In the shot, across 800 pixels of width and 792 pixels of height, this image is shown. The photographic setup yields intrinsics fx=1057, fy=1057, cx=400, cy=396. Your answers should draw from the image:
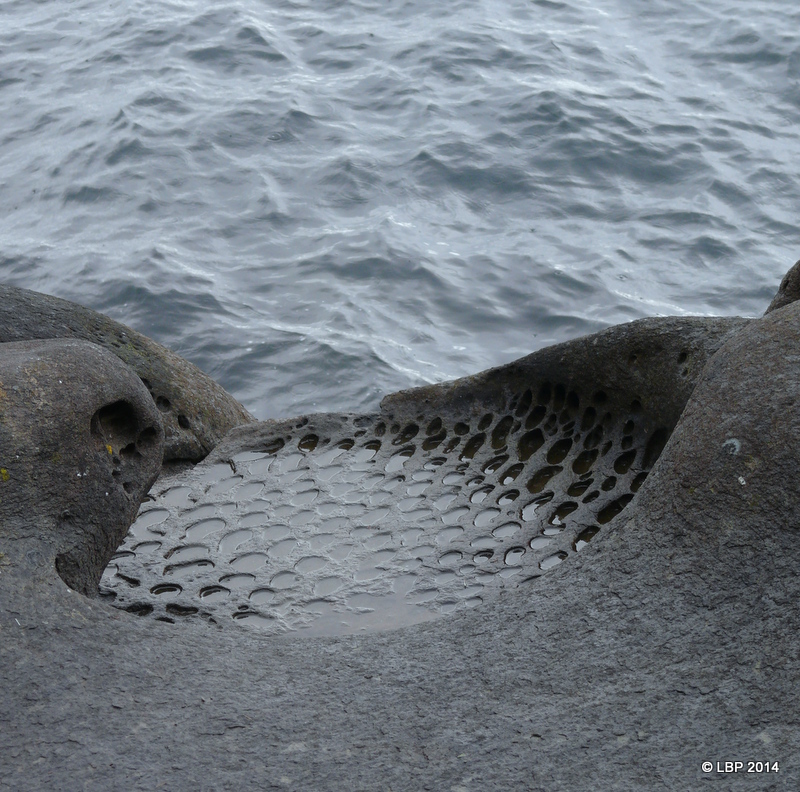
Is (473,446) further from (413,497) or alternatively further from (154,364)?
(154,364)

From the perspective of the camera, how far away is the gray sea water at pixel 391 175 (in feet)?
27.6

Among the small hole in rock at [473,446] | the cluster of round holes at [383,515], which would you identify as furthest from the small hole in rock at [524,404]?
the small hole in rock at [473,446]

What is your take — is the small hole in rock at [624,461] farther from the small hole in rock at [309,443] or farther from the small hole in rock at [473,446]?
the small hole in rock at [309,443]

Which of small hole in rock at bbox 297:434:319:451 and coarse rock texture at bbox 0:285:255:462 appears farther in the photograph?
small hole in rock at bbox 297:434:319:451

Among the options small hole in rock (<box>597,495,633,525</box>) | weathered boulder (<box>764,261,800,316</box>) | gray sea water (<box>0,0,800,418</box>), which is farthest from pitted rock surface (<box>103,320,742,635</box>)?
gray sea water (<box>0,0,800,418</box>)

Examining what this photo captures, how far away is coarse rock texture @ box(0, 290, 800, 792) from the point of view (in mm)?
2355

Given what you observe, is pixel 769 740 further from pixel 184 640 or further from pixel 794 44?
pixel 794 44

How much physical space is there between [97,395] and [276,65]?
1061 cm

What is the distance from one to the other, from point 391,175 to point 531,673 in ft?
27.5

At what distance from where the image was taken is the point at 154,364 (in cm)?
519

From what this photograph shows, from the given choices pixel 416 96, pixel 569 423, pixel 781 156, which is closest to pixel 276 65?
pixel 416 96

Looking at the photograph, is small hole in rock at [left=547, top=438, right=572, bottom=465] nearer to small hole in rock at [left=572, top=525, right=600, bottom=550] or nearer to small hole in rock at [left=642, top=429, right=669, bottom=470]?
small hole in rock at [left=642, top=429, right=669, bottom=470]

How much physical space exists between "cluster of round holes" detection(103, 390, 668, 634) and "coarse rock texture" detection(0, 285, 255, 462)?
0.27 m

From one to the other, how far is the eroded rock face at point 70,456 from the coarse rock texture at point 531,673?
0.23 m
